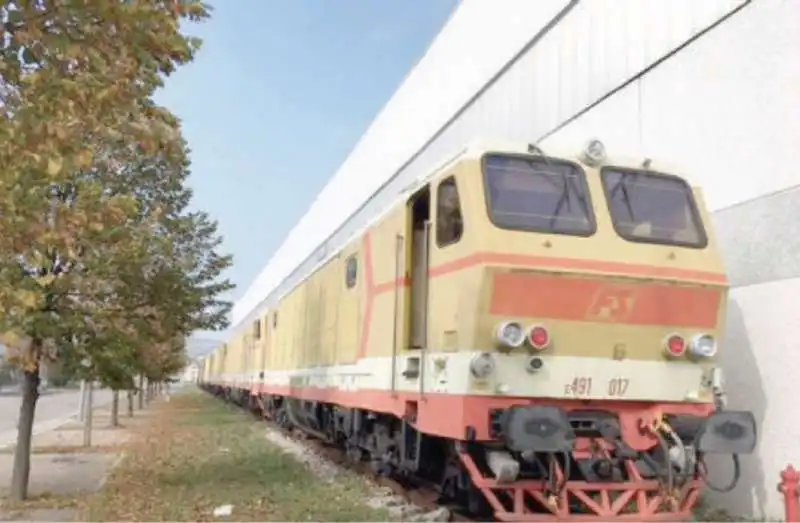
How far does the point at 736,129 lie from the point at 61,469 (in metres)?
11.6

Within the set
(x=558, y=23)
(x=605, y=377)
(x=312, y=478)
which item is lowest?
(x=312, y=478)

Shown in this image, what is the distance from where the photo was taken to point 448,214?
746 centimetres

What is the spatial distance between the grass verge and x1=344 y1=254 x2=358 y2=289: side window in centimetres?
253

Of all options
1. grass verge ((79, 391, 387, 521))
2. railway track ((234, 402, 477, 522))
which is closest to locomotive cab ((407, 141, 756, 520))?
railway track ((234, 402, 477, 522))

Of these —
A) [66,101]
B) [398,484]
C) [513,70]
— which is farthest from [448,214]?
[513,70]

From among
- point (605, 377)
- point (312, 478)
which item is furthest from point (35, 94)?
point (312, 478)

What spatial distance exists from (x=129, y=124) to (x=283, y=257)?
47.9 metres

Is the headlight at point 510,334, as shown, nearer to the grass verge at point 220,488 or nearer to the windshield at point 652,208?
the windshield at point 652,208

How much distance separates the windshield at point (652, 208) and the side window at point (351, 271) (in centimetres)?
407

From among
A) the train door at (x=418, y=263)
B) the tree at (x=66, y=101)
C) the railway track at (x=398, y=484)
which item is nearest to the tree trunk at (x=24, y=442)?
the railway track at (x=398, y=484)

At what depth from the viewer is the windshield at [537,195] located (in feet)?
23.2

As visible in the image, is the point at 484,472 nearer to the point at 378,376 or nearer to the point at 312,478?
the point at 378,376

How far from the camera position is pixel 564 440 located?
6484 mm

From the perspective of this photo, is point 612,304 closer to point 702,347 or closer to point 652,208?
point 702,347
